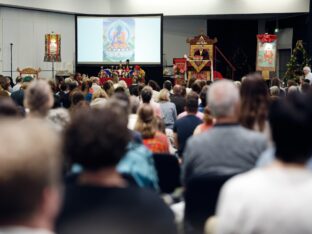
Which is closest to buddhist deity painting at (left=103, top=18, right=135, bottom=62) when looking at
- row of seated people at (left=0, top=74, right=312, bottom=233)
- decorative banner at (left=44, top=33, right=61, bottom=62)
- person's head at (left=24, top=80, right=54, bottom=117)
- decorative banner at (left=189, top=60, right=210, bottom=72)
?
decorative banner at (left=44, top=33, right=61, bottom=62)

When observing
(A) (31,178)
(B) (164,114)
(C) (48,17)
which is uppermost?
(C) (48,17)

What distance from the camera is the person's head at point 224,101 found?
11.0ft

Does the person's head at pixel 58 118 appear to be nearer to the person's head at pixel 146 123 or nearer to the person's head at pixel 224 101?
the person's head at pixel 146 123

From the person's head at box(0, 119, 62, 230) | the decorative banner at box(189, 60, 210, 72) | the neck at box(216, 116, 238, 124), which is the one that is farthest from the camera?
the decorative banner at box(189, 60, 210, 72)

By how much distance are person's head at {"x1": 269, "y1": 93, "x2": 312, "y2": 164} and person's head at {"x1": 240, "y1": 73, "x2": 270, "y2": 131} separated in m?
2.07

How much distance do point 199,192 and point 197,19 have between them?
20.2 metres

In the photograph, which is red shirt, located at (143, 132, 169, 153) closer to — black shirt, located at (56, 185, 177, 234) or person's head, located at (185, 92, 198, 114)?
person's head, located at (185, 92, 198, 114)

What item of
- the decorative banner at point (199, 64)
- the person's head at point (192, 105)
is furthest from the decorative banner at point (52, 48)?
the person's head at point (192, 105)

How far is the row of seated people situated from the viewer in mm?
1253

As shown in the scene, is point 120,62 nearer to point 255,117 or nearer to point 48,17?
point 48,17

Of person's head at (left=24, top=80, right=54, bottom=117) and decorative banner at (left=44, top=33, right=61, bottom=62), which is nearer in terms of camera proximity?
person's head at (left=24, top=80, right=54, bottom=117)

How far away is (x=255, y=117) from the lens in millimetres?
4027

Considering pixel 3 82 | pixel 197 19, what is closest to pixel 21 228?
pixel 3 82

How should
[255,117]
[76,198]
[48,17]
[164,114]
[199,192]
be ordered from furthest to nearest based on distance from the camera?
[48,17] → [164,114] → [255,117] → [199,192] → [76,198]
